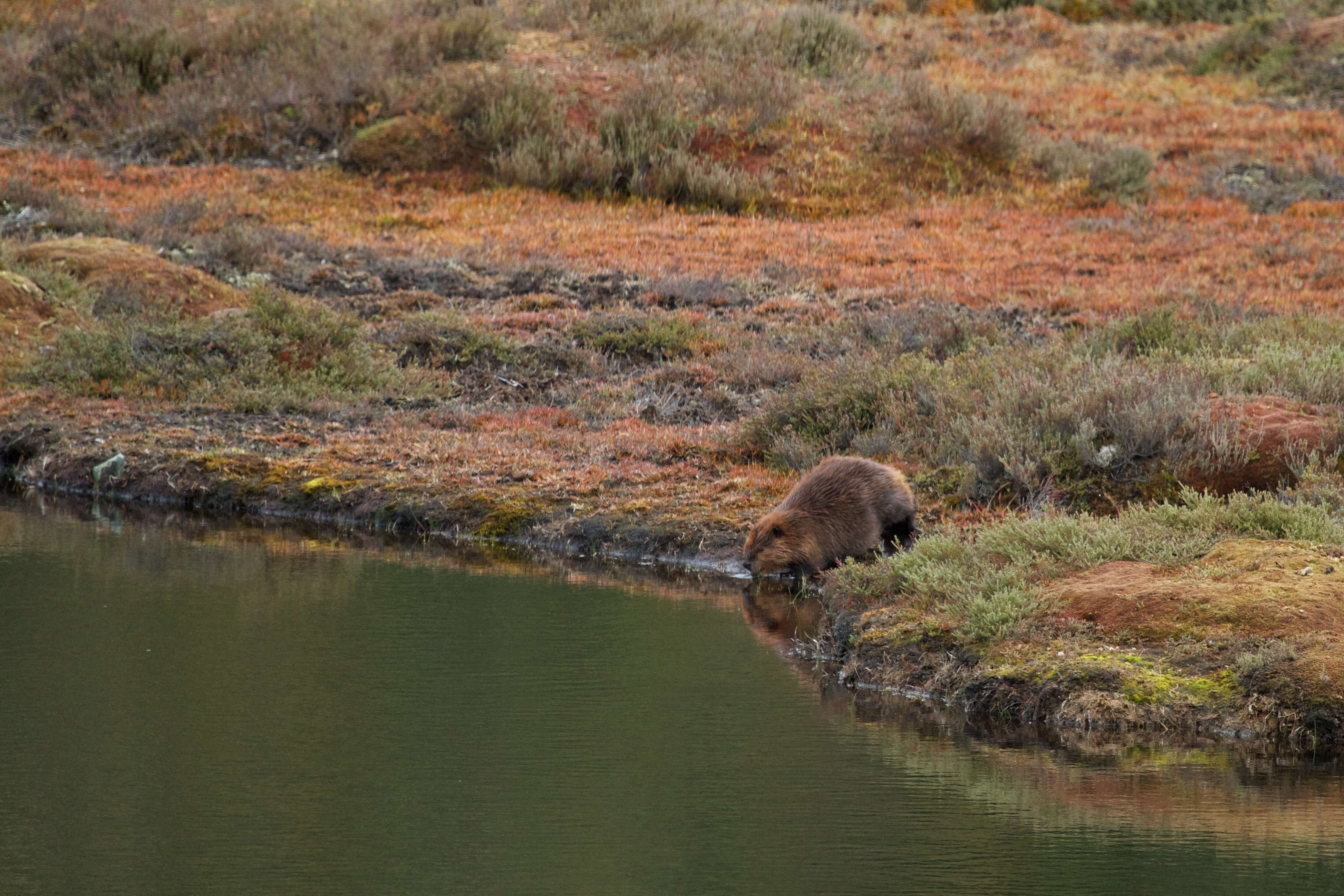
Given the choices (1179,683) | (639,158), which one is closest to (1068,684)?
(1179,683)

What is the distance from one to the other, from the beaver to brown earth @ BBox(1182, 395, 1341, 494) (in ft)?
7.01

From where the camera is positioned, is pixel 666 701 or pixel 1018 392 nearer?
pixel 666 701

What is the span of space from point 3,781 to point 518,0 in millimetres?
31037

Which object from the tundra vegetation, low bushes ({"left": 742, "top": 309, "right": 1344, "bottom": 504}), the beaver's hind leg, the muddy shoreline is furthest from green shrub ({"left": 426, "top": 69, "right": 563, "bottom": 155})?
the beaver's hind leg

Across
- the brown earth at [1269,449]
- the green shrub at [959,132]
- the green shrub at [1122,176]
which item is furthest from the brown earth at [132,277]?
the green shrub at [1122,176]

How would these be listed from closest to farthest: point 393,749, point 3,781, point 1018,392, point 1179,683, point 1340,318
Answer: point 3,781 → point 393,749 → point 1179,683 → point 1018,392 → point 1340,318

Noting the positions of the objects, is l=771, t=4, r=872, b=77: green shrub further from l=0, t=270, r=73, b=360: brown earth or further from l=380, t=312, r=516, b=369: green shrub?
l=0, t=270, r=73, b=360: brown earth

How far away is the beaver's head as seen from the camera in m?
10.4

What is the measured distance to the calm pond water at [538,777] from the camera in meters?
5.55

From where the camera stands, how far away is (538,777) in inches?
258

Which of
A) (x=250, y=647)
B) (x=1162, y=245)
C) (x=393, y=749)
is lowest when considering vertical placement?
(x=1162, y=245)

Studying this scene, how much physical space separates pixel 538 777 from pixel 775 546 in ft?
13.7

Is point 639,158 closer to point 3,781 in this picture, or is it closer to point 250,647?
point 250,647

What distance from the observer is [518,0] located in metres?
35.0
